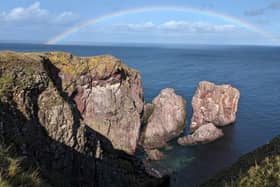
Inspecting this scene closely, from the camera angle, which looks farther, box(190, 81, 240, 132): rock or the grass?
box(190, 81, 240, 132): rock

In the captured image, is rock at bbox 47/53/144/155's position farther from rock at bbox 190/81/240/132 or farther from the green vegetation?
the green vegetation

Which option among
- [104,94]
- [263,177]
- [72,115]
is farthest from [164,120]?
[263,177]

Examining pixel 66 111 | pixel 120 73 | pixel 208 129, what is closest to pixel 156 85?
pixel 208 129

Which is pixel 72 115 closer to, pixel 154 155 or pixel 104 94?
Answer: pixel 104 94

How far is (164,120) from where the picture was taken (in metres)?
80.8

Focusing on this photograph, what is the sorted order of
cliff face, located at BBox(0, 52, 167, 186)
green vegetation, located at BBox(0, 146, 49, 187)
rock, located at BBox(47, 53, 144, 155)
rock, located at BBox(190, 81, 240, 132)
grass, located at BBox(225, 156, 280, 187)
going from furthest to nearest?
rock, located at BBox(190, 81, 240, 132), rock, located at BBox(47, 53, 144, 155), cliff face, located at BBox(0, 52, 167, 186), grass, located at BBox(225, 156, 280, 187), green vegetation, located at BBox(0, 146, 49, 187)

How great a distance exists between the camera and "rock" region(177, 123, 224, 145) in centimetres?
7369

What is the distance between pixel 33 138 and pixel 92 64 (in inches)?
1226

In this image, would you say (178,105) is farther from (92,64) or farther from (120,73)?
(92,64)

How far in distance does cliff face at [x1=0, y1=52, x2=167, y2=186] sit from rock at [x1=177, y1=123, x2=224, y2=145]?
15313 mm

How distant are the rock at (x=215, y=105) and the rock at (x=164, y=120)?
590cm

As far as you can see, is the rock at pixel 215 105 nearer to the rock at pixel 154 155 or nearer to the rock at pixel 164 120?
the rock at pixel 164 120

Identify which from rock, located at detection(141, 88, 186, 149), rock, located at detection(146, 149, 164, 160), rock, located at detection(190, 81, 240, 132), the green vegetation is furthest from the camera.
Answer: rock, located at detection(190, 81, 240, 132)

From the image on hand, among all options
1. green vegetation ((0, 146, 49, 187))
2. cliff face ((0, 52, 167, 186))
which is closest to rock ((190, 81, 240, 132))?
cliff face ((0, 52, 167, 186))
